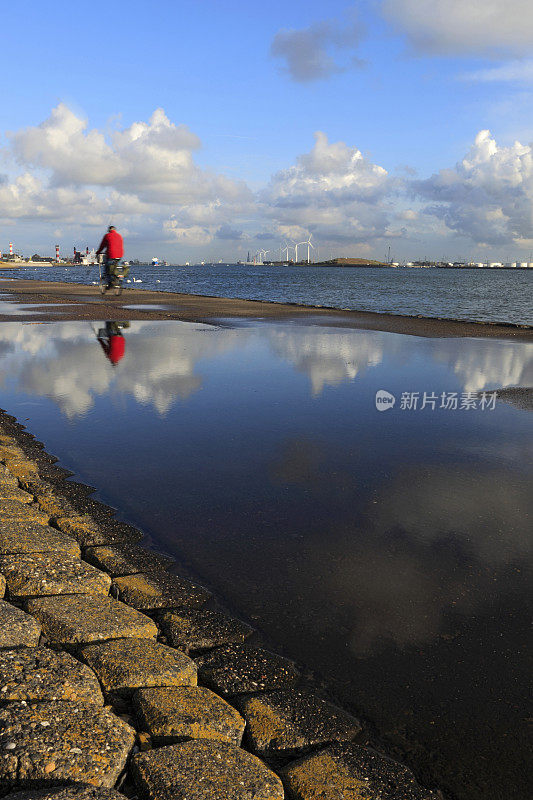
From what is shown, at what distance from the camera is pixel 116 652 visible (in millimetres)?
2932

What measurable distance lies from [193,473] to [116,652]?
2.91 metres

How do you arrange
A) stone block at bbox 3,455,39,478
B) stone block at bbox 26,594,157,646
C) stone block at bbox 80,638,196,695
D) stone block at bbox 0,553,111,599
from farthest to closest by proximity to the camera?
stone block at bbox 3,455,39,478, stone block at bbox 0,553,111,599, stone block at bbox 26,594,157,646, stone block at bbox 80,638,196,695

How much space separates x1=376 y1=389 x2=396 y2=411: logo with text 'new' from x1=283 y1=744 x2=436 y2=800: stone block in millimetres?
6292

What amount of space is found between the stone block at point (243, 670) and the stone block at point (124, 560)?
3.29ft

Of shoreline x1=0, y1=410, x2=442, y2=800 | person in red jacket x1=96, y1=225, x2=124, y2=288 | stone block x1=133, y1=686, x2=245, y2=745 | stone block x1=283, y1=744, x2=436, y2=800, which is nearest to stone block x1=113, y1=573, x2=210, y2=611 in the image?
shoreline x1=0, y1=410, x2=442, y2=800

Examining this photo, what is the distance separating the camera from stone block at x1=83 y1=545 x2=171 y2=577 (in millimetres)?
3938

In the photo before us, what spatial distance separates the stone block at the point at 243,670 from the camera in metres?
2.89

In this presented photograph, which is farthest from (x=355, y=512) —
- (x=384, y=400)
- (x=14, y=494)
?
(x=384, y=400)

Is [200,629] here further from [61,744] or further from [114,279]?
[114,279]

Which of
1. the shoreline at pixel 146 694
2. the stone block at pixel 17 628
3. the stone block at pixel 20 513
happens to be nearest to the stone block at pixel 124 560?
the shoreline at pixel 146 694

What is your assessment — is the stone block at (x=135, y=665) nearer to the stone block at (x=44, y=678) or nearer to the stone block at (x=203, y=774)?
the stone block at (x=44, y=678)

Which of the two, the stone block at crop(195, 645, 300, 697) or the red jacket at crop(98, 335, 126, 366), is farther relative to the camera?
the red jacket at crop(98, 335, 126, 366)

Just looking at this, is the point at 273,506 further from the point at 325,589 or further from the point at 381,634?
the point at 381,634

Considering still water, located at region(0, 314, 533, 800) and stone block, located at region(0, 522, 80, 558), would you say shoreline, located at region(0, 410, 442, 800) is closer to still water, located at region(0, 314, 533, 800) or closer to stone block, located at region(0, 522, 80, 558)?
stone block, located at region(0, 522, 80, 558)
